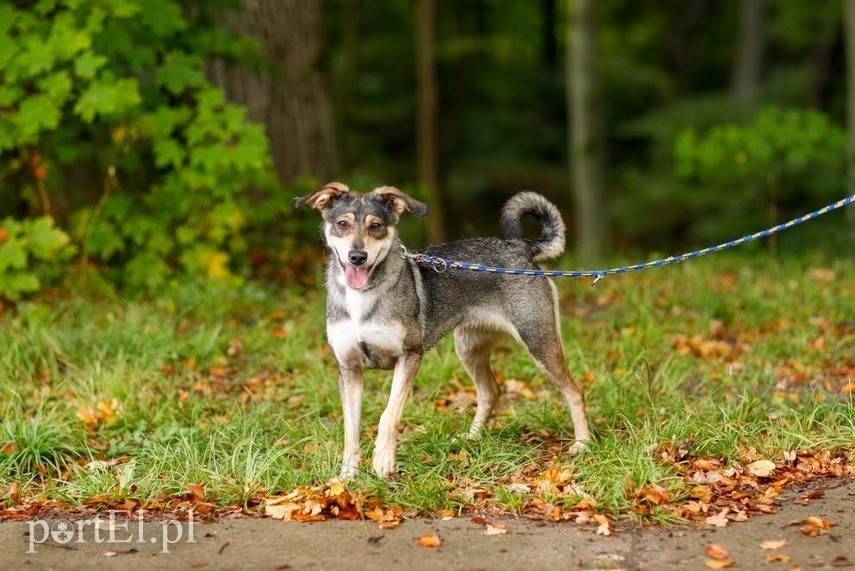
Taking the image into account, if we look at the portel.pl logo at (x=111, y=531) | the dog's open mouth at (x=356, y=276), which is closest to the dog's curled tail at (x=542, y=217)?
the dog's open mouth at (x=356, y=276)

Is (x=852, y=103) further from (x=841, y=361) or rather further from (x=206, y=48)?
(x=206, y=48)

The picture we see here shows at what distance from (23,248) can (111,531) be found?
4.40m

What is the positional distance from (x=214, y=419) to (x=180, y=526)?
66.3 inches

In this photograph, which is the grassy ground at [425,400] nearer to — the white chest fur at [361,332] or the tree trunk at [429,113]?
the white chest fur at [361,332]

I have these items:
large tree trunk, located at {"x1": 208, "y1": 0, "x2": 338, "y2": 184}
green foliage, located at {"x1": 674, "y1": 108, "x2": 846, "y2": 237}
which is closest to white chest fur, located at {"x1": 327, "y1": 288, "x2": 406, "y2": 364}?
large tree trunk, located at {"x1": 208, "y1": 0, "x2": 338, "y2": 184}

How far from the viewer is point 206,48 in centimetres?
1011

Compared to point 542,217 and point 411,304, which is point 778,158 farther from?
point 411,304

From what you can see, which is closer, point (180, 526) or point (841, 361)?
point (180, 526)

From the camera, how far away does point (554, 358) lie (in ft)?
21.4

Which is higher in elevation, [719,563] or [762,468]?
[762,468]

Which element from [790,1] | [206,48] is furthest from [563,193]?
[206,48]

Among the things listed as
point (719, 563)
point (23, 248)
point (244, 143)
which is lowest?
point (719, 563)

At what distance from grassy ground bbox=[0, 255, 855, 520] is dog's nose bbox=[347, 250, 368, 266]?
122 cm

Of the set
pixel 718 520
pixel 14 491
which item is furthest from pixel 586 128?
pixel 14 491
